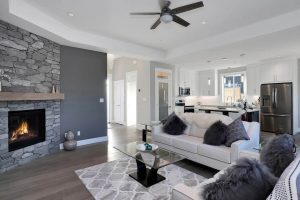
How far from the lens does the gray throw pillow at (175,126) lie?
160 inches

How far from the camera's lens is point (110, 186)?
8.79 ft

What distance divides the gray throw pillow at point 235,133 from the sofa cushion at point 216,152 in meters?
0.15

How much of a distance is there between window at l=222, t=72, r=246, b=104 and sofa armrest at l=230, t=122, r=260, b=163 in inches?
193

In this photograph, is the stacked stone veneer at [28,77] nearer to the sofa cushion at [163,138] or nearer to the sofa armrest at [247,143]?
the sofa cushion at [163,138]

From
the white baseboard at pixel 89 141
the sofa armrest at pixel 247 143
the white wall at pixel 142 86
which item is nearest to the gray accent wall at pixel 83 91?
the white baseboard at pixel 89 141

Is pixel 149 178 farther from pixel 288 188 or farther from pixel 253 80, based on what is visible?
pixel 253 80

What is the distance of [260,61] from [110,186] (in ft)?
22.1

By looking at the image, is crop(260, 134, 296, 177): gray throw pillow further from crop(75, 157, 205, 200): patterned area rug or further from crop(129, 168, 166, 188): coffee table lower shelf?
crop(129, 168, 166, 188): coffee table lower shelf

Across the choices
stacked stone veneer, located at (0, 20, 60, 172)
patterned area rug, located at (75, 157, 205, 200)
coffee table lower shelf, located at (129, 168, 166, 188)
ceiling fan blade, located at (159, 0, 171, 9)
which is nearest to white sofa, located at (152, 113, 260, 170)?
patterned area rug, located at (75, 157, 205, 200)

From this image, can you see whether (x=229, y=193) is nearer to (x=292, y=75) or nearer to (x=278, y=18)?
(x=278, y=18)

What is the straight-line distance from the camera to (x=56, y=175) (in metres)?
3.08

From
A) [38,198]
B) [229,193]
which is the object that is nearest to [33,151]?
[38,198]

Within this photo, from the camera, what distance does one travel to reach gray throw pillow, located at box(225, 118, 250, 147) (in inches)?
117

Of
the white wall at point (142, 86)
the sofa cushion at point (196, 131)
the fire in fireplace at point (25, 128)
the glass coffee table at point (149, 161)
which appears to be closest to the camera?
the glass coffee table at point (149, 161)
